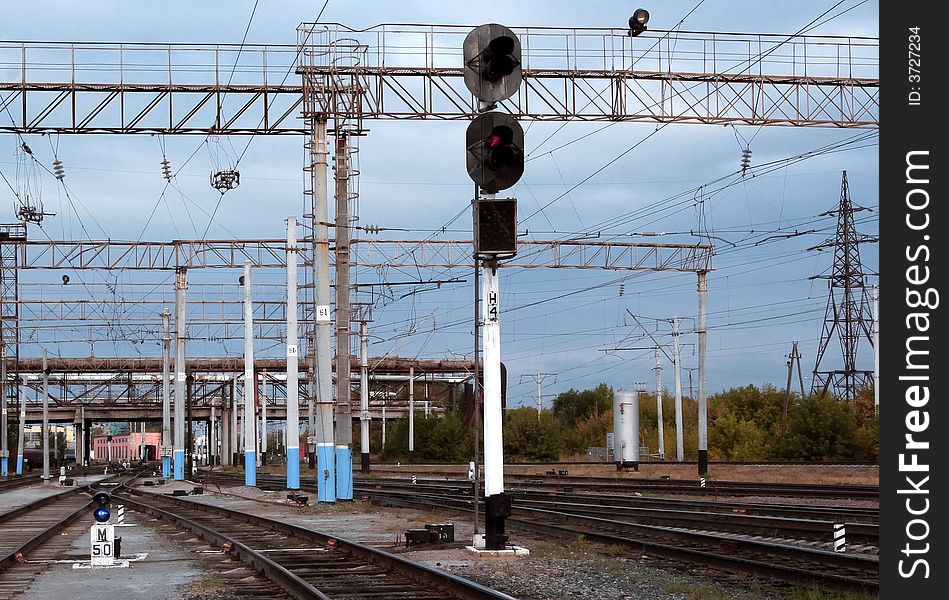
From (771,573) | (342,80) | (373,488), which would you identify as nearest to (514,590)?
(771,573)

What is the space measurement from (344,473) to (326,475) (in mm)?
643

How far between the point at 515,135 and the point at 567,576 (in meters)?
5.98

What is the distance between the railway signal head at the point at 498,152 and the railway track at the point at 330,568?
5.26 m

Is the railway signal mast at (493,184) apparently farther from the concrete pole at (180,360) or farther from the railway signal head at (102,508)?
the concrete pole at (180,360)

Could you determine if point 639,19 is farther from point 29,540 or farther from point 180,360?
point 180,360

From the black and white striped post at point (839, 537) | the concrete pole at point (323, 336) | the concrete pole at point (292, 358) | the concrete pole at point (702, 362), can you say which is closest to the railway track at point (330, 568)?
the black and white striped post at point (839, 537)

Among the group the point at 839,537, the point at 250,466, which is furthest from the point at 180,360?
the point at 839,537

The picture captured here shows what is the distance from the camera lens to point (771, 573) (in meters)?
14.3

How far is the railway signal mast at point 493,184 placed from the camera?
1611cm

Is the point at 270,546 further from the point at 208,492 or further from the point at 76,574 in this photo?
the point at 208,492

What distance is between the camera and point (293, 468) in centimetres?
4084

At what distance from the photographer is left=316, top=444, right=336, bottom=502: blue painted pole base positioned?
Answer: 32.0 m
